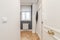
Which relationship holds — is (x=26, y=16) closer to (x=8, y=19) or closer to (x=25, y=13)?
(x=25, y=13)

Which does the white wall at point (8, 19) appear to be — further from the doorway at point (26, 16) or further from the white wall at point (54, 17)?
the doorway at point (26, 16)

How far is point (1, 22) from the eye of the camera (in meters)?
1.87

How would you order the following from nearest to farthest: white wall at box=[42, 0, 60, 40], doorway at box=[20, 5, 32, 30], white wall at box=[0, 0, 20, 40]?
white wall at box=[42, 0, 60, 40]
white wall at box=[0, 0, 20, 40]
doorway at box=[20, 5, 32, 30]

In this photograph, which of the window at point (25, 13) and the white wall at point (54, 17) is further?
the window at point (25, 13)

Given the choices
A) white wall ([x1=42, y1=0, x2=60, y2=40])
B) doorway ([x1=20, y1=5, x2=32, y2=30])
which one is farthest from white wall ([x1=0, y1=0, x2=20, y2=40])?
doorway ([x1=20, y1=5, x2=32, y2=30])

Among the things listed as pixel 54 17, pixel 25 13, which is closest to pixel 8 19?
pixel 54 17

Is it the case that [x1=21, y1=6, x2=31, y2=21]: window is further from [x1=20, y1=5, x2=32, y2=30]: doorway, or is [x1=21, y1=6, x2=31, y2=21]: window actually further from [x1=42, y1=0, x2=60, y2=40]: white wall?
[x1=42, y1=0, x2=60, y2=40]: white wall

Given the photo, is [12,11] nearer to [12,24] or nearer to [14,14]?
[14,14]

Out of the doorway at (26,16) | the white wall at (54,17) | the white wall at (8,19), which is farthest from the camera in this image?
the doorway at (26,16)

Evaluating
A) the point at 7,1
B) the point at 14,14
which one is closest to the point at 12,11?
the point at 14,14

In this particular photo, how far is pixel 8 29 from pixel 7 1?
575 mm

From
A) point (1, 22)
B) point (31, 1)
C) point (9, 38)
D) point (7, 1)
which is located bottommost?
point (9, 38)

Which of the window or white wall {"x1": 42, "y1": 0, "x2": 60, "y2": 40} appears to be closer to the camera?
white wall {"x1": 42, "y1": 0, "x2": 60, "y2": 40}

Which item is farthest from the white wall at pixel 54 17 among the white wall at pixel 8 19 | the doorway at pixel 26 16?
the doorway at pixel 26 16
